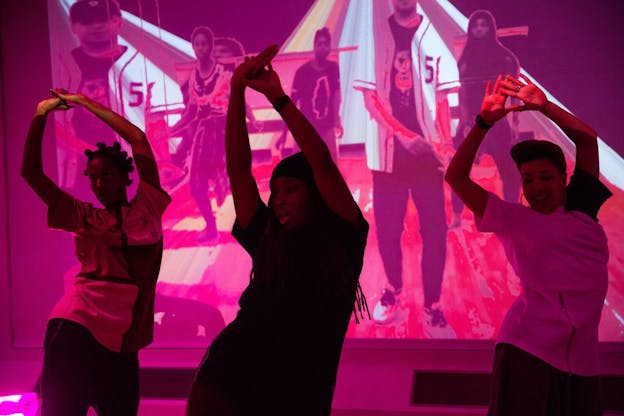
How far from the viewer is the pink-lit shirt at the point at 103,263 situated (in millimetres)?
2232

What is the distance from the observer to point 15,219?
14.5ft

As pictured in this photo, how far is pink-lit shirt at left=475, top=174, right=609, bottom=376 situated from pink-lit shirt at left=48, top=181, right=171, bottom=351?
3.91 ft

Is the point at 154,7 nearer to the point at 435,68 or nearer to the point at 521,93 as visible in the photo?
the point at 435,68

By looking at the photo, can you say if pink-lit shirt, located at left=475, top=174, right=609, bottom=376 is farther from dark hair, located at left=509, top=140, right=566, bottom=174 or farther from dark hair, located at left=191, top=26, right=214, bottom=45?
dark hair, located at left=191, top=26, right=214, bottom=45

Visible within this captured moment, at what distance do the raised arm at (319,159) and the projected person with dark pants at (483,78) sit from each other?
2.37 m

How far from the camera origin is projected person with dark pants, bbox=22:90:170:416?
2.15 metres

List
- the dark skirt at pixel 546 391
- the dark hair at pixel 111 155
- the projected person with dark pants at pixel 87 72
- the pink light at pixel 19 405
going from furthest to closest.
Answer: the projected person with dark pants at pixel 87 72, the pink light at pixel 19 405, the dark hair at pixel 111 155, the dark skirt at pixel 546 391

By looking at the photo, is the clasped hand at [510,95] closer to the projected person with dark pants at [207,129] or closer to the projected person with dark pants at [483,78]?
the projected person with dark pants at [483,78]

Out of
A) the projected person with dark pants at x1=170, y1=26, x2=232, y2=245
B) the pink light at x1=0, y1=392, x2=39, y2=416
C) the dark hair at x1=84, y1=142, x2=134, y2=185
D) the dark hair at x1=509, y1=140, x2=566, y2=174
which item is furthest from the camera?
the projected person with dark pants at x1=170, y1=26, x2=232, y2=245

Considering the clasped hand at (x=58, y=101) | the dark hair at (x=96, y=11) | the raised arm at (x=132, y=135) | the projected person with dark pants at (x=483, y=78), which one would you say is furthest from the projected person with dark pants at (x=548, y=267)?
the dark hair at (x=96, y=11)

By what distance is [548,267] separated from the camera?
1.97 m

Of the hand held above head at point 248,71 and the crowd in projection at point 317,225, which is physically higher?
the hand held above head at point 248,71

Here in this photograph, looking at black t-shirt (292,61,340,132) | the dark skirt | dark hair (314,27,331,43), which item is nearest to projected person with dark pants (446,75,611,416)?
the dark skirt

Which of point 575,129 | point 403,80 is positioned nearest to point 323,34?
point 403,80
